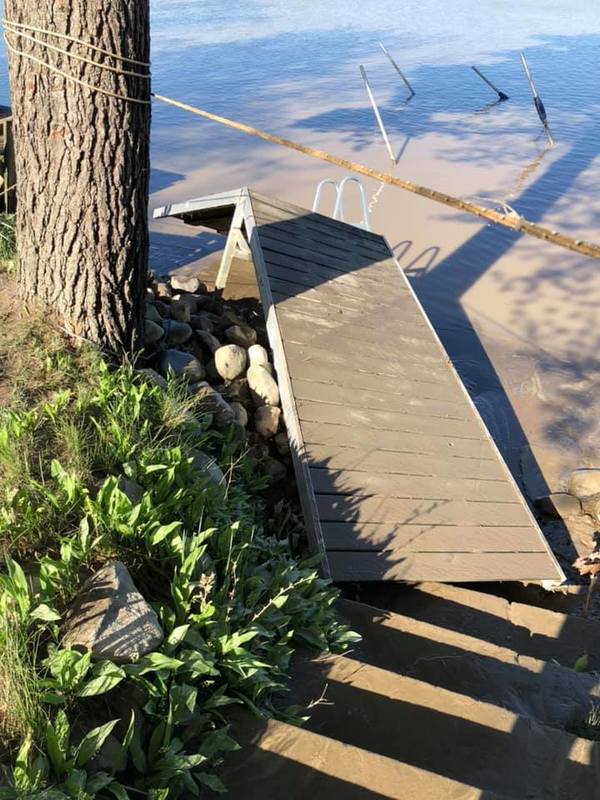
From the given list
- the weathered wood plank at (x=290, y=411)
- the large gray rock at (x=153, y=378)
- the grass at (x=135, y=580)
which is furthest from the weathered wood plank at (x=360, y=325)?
the grass at (x=135, y=580)

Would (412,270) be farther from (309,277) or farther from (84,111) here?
(84,111)

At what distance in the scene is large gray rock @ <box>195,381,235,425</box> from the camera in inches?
198

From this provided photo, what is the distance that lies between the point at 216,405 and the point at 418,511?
154 cm

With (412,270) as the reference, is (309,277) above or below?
above

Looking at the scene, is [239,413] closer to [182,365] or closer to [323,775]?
[182,365]

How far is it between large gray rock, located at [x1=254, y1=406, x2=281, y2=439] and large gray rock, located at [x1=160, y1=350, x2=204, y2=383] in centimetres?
54

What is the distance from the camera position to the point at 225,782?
7.60 feet

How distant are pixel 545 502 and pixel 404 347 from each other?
6.14ft

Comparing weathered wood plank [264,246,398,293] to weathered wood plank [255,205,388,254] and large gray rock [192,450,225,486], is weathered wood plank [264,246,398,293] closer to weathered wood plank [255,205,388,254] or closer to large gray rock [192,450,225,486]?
weathered wood plank [255,205,388,254]

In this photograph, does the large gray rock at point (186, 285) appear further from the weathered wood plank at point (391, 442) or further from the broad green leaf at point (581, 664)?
the broad green leaf at point (581, 664)

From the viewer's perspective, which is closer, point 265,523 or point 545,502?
point 265,523

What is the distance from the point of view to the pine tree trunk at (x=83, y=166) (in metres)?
4.15

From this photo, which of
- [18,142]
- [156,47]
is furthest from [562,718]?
[156,47]

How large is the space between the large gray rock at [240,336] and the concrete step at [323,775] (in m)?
4.50
